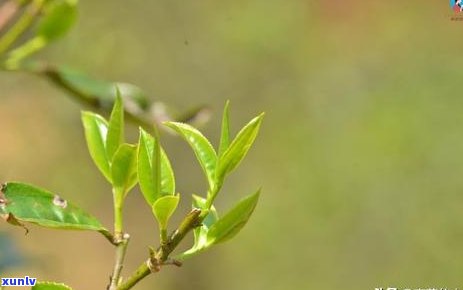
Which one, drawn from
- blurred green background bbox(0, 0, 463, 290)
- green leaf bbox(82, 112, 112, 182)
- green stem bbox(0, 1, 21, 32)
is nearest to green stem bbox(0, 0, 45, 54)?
green stem bbox(0, 1, 21, 32)

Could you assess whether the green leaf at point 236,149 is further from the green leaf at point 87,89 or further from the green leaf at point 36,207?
the green leaf at point 87,89

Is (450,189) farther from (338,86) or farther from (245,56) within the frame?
(245,56)

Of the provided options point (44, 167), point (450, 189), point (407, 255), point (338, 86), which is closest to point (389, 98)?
point (338, 86)

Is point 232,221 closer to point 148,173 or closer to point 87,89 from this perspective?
point 148,173

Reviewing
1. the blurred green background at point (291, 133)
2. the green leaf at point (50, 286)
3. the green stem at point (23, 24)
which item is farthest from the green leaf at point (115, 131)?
the blurred green background at point (291, 133)

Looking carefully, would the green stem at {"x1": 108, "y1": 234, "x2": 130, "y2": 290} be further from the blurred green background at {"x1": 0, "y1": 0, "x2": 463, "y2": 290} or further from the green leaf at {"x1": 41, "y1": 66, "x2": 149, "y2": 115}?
the blurred green background at {"x1": 0, "y1": 0, "x2": 463, "y2": 290}

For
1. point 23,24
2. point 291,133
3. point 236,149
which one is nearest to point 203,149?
point 236,149
